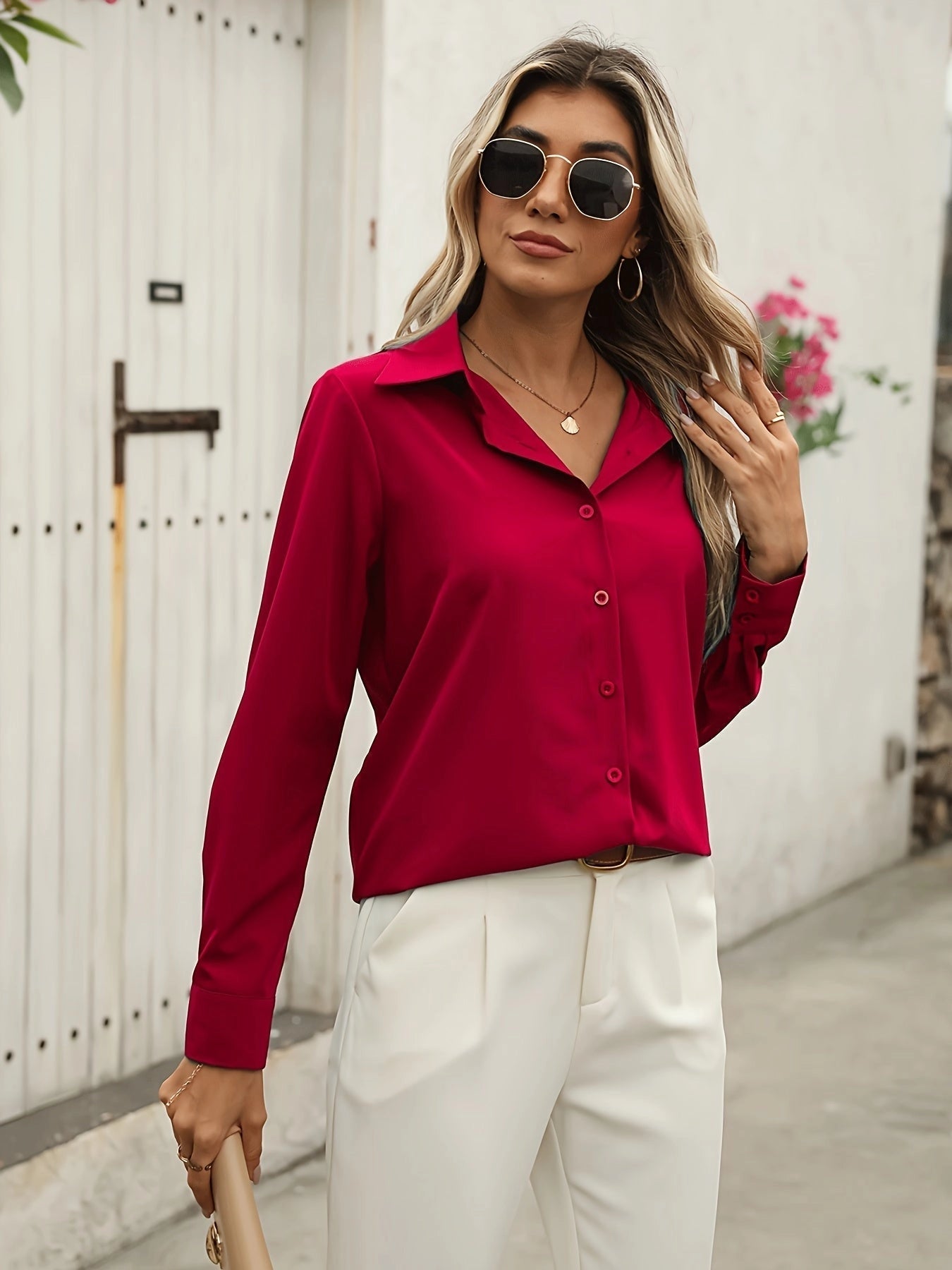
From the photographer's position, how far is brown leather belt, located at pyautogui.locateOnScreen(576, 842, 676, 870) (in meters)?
1.79

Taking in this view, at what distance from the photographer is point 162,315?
349 centimetres

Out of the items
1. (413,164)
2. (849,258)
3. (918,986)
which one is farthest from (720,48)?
(918,986)

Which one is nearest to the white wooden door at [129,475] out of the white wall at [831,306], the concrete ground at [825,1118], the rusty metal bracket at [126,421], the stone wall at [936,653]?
the rusty metal bracket at [126,421]

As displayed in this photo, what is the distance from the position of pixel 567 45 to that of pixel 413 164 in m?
2.04

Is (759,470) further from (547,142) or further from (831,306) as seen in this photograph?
(831,306)

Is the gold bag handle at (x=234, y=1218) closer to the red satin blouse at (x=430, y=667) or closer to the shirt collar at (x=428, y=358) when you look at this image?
the red satin blouse at (x=430, y=667)

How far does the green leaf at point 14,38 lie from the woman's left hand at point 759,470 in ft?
2.66

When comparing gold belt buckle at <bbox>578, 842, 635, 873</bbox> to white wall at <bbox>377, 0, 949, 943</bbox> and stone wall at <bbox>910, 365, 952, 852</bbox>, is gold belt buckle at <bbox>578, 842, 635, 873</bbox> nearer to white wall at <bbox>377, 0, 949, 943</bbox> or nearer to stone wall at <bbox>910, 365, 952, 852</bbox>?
white wall at <bbox>377, 0, 949, 943</bbox>

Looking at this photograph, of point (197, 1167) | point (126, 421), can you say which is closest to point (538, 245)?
point (197, 1167)

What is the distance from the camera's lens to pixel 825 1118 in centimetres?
425

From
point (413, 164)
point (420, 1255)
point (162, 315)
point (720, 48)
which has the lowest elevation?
point (420, 1255)

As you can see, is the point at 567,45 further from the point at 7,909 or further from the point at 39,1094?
the point at 39,1094

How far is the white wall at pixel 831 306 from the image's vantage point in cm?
523

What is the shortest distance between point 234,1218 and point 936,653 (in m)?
5.81
